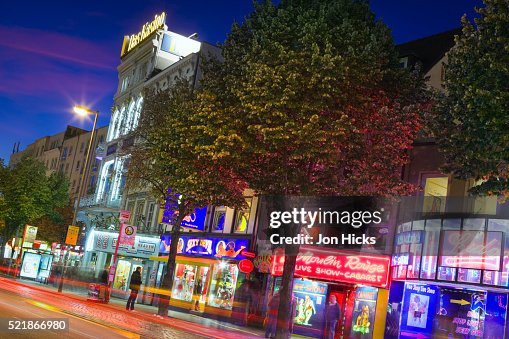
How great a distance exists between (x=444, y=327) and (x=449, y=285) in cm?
186

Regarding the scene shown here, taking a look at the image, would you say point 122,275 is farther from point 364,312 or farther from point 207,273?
point 364,312

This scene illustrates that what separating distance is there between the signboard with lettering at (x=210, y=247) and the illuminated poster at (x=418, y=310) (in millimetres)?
9879

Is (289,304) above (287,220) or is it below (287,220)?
below

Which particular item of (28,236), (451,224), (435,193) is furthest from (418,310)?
(28,236)

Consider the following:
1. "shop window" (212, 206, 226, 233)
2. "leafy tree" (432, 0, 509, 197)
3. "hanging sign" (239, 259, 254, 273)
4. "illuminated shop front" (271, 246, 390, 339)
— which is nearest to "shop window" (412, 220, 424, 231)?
"illuminated shop front" (271, 246, 390, 339)

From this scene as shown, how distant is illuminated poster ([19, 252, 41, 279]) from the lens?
3981cm

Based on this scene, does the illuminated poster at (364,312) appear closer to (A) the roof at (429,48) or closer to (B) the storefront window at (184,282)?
(A) the roof at (429,48)

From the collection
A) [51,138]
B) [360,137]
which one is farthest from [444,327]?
[51,138]

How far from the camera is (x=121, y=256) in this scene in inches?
1764

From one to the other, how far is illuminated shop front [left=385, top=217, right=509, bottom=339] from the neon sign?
3347 cm

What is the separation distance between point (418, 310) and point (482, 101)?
42.4 feet

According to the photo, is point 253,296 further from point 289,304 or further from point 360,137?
point 360,137

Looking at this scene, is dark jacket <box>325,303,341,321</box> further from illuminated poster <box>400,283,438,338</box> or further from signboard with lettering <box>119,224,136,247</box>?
signboard with lettering <box>119,224,136,247</box>

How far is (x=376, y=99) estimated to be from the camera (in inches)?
854
